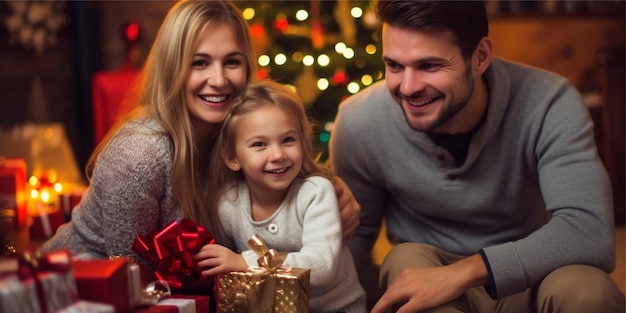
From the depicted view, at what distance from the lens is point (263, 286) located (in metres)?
1.89

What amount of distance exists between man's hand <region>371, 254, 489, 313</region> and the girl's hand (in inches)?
13.5

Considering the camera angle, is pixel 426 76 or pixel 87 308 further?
pixel 426 76

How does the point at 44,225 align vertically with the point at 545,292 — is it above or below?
below

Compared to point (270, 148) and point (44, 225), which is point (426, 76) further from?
point (44, 225)

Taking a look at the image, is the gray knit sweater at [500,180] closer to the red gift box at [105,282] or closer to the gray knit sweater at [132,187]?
the gray knit sweater at [132,187]

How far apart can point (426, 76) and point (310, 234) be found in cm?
51

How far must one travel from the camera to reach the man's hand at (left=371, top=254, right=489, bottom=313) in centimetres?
191

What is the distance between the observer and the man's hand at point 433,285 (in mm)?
1905

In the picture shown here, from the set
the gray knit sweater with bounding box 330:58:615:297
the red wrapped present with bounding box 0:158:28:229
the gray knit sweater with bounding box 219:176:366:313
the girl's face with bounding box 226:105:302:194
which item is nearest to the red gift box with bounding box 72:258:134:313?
the gray knit sweater with bounding box 219:176:366:313

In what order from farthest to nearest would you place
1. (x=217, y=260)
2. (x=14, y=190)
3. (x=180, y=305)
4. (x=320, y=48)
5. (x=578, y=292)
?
1. (x=320, y=48)
2. (x=14, y=190)
3. (x=217, y=260)
4. (x=578, y=292)
5. (x=180, y=305)

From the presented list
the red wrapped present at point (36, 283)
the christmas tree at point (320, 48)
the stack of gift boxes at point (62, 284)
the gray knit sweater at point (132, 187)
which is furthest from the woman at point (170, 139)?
the christmas tree at point (320, 48)

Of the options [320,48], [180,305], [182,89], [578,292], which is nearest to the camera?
[180,305]

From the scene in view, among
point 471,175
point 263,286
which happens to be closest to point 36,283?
point 263,286

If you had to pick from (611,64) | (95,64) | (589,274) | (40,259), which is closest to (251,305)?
(40,259)
